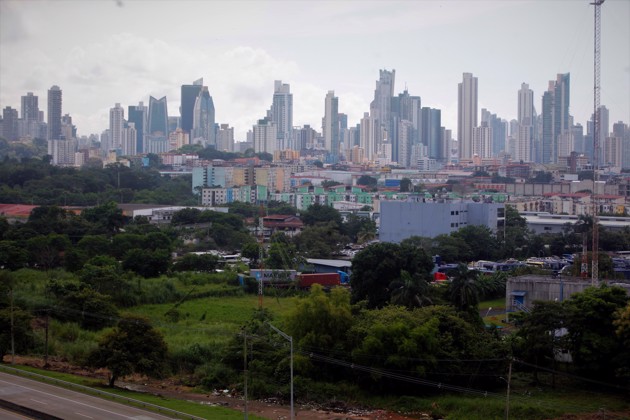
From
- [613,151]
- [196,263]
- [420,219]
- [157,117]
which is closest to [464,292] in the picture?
[196,263]

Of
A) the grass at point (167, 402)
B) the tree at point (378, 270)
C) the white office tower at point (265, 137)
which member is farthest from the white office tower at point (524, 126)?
the grass at point (167, 402)

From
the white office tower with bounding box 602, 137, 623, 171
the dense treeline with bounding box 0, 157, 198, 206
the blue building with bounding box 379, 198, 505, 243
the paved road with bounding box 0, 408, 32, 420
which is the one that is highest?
the white office tower with bounding box 602, 137, 623, 171

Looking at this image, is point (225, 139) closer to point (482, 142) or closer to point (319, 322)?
point (482, 142)

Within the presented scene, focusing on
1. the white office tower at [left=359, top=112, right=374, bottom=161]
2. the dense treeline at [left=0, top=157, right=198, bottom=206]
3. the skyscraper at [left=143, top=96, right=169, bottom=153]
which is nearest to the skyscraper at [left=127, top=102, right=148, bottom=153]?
the skyscraper at [left=143, top=96, right=169, bottom=153]

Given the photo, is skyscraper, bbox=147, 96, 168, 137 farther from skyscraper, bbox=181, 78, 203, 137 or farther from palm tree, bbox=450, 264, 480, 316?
palm tree, bbox=450, 264, 480, 316

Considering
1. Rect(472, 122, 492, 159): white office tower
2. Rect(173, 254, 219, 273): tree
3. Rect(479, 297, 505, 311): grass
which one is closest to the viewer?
Rect(479, 297, 505, 311): grass

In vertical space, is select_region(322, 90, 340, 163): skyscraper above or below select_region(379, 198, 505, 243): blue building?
above
